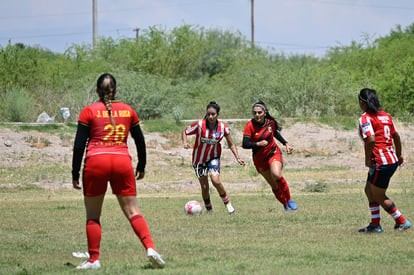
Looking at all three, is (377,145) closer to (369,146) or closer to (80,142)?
(369,146)

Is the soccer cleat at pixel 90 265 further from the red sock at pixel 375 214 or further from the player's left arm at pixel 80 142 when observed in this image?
the red sock at pixel 375 214

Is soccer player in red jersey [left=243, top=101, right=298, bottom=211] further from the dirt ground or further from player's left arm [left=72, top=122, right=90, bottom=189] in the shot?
the dirt ground

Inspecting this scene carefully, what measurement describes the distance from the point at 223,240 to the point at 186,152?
17.9 meters

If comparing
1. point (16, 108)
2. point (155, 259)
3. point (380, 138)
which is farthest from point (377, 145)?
point (16, 108)

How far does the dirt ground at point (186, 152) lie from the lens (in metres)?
24.5

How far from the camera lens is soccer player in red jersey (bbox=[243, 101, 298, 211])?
1416 cm

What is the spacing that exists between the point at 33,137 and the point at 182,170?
17.6 ft

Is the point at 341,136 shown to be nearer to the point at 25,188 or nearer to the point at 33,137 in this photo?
the point at 33,137

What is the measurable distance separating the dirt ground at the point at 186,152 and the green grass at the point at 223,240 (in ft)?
21.4

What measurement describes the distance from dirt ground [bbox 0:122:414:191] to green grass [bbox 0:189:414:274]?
21.4ft

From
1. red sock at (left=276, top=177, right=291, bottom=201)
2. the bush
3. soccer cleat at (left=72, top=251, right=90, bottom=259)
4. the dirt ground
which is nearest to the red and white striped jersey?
red sock at (left=276, top=177, right=291, bottom=201)

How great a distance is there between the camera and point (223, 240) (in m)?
10.8

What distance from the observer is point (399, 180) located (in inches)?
886

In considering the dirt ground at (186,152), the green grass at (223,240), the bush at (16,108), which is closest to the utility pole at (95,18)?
the bush at (16,108)
